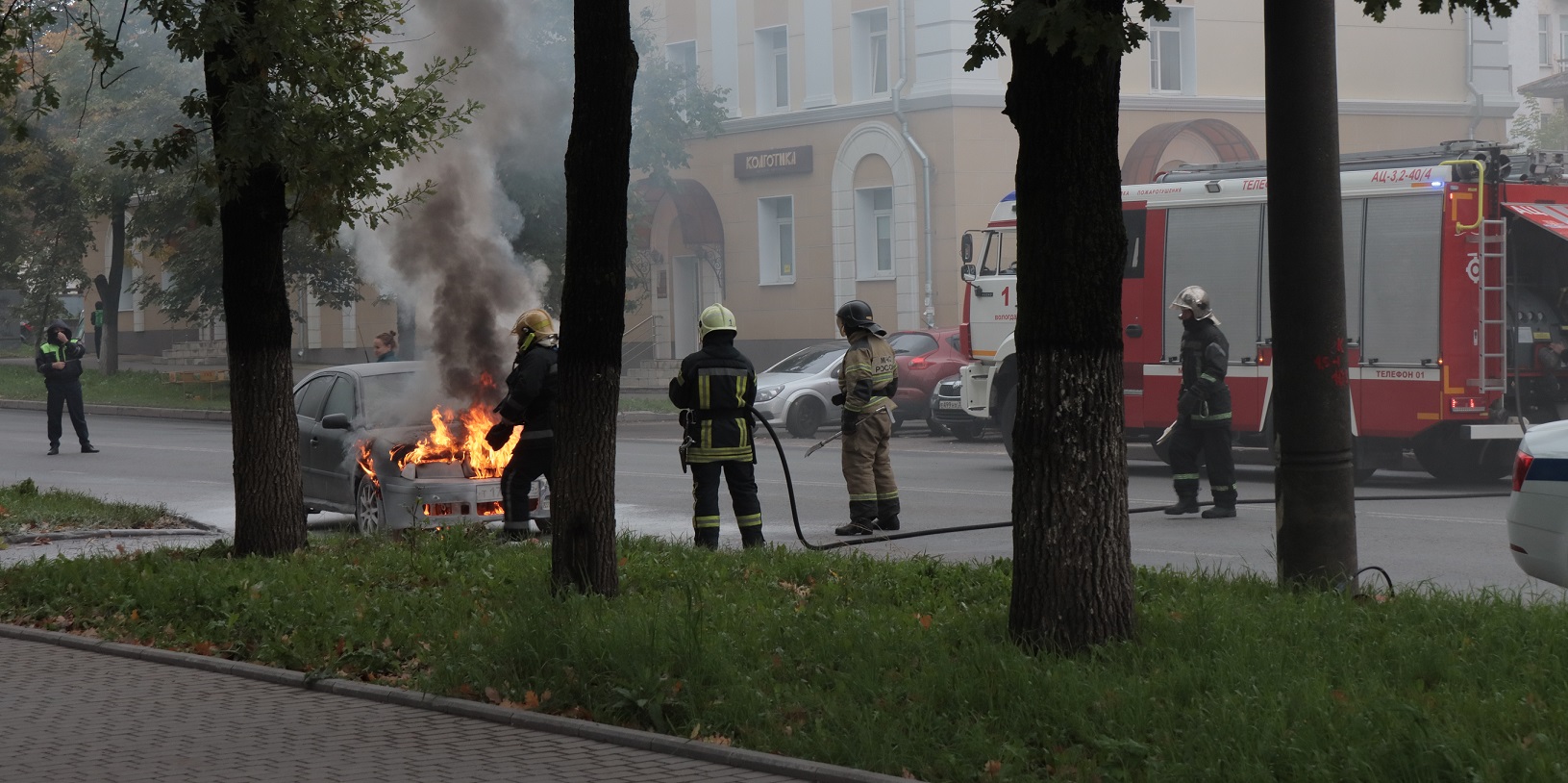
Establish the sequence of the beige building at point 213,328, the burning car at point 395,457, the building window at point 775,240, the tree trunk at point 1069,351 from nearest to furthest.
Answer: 1. the tree trunk at point 1069,351
2. the burning car at point 395,457
3. the building window at point 775,240
4. the beige building at point 213,328

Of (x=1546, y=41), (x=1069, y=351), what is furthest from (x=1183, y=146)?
(x=1069, y=351)

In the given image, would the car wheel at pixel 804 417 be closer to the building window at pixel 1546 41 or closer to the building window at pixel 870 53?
the building window at pixel 870 53

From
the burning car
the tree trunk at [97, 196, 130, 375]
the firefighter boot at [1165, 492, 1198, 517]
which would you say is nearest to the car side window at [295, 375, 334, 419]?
the burning car

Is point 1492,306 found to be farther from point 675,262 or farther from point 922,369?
point 675,262

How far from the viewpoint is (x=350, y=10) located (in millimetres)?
11406

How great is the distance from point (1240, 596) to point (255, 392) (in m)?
6.28

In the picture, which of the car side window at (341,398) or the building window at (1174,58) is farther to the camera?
the building window at (1174,58)

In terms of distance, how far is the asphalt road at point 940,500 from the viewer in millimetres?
11570

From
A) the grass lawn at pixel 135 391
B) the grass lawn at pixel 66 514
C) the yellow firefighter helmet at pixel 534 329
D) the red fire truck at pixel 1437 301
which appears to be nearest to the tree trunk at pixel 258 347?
the yellow firefighter helmet at pixel 534 329

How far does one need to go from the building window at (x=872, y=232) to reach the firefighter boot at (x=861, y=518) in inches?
917

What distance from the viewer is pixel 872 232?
120ft

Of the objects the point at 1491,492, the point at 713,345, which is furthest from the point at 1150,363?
the point at 713,345

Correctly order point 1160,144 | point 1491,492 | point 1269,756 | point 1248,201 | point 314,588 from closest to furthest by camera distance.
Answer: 1. point 1269,756
2. point 314,588
3. point 1491,492
4. point 1248,201
5. point 1160,144

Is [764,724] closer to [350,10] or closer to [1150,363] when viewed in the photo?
[350,10]
